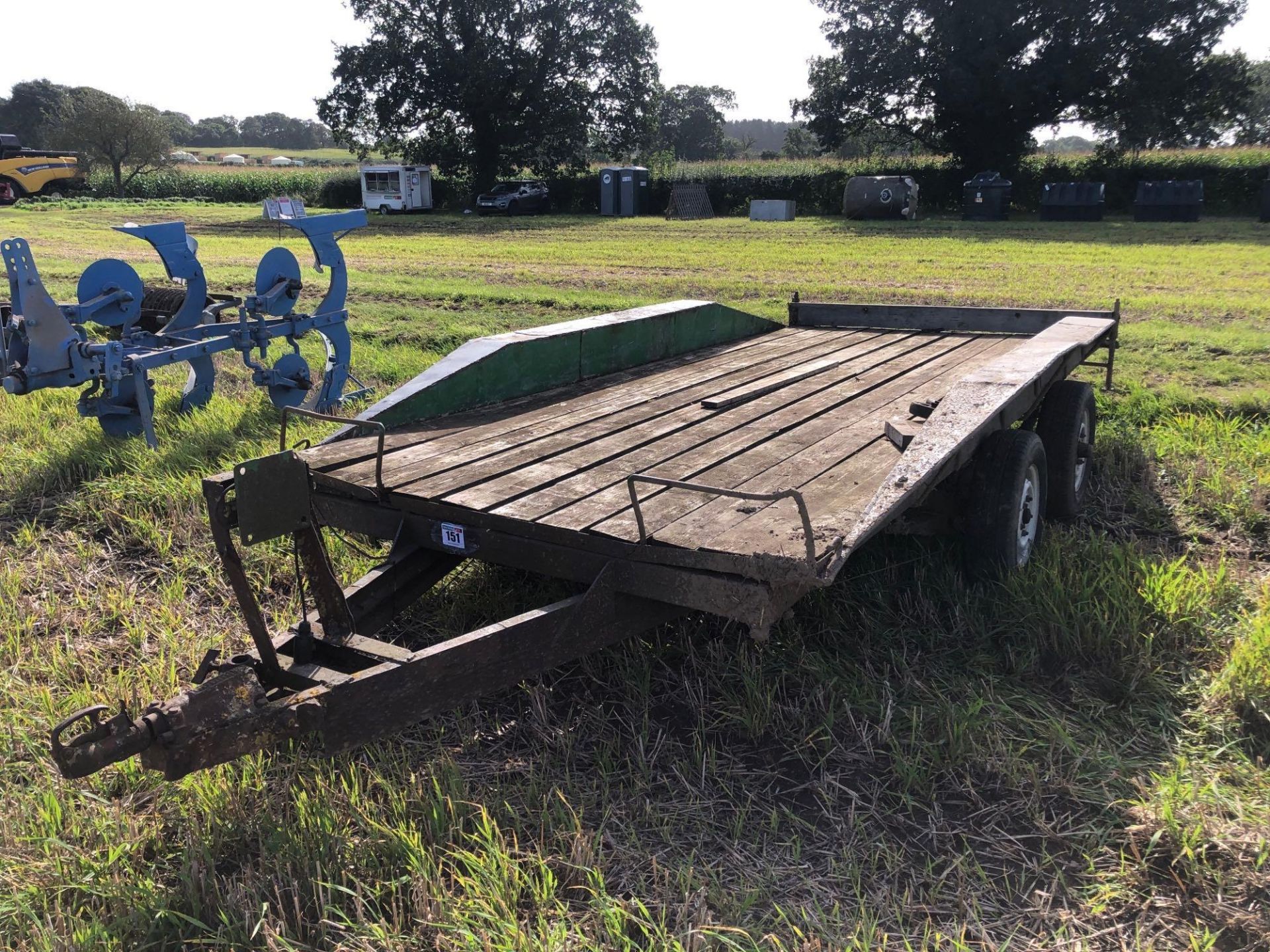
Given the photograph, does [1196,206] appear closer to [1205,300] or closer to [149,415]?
[1205,300]

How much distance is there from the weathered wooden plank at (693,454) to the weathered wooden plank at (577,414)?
366 millimetres

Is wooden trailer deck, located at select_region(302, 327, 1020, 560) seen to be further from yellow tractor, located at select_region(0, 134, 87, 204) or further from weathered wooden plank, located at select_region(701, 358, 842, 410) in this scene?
yellow tractor, located at select_region(0, 134, 87, 204)

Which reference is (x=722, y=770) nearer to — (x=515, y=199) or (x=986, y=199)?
(x=986, y=199)

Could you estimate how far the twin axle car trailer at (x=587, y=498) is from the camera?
2.26m

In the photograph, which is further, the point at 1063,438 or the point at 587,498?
the point at 1063,438

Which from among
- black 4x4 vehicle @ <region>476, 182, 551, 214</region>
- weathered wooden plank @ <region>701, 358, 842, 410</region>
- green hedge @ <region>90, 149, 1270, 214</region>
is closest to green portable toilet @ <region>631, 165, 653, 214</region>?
green hedge @ <region>90, 149, 1270, 214</region>

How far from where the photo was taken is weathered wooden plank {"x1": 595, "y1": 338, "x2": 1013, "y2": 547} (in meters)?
2.73

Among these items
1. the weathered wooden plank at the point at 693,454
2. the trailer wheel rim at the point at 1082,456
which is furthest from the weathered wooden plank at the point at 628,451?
the trailer wheel rim at the point at 1082,456

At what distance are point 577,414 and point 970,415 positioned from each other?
5.37 feet

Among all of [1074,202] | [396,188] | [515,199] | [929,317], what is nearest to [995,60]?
[1074,202]

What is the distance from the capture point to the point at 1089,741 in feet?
9.44

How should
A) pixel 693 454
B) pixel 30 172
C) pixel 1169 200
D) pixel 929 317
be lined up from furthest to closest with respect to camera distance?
pixel 30 172 → pixel 1169 200 → pixel 929 317 → pixel 693 454

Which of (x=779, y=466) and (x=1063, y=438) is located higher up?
(x=779, y=466)

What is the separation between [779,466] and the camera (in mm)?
3402
